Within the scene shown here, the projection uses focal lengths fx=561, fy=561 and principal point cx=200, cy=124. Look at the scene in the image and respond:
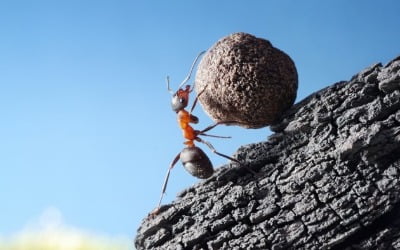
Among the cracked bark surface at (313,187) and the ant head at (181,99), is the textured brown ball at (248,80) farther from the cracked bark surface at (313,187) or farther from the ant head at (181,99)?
the ant head at (181,99)

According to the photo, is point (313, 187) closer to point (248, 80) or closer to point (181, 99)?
point (248, 80)

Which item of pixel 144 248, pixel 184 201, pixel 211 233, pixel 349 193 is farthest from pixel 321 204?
pixel 144 248

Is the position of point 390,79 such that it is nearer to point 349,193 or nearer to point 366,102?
point 366,102

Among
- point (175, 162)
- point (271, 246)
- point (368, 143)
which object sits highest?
point (175, 162)

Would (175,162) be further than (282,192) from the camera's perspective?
Yes

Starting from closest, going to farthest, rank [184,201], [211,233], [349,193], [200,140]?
1. [349,193]
2. [211,233]
3. [184,201]
4. [200,140]

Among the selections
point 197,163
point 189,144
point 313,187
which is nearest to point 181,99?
point 189,144

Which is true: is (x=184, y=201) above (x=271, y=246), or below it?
above

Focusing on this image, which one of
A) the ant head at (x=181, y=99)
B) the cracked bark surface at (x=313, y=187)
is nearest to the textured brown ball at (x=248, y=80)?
the cracked bark surface at (x=313, y=187)
